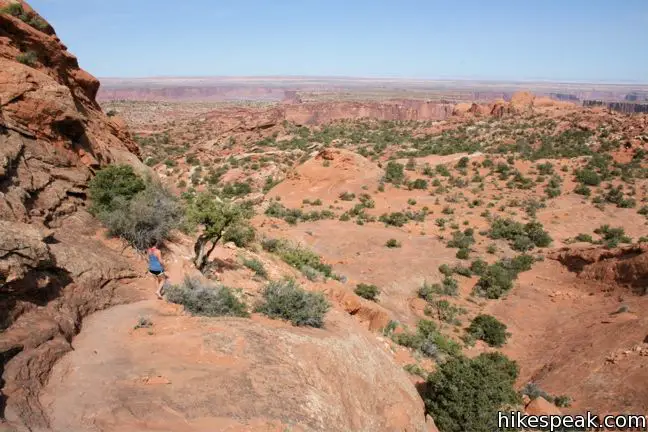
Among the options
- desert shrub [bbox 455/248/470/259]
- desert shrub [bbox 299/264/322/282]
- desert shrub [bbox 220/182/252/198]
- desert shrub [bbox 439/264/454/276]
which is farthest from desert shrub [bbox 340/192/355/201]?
desert shrub [bbox 299/264/322/282]

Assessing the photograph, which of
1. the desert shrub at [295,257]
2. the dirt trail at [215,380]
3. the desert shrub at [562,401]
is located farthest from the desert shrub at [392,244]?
the dirt trail at [215,380]

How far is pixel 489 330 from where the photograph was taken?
1312 cm

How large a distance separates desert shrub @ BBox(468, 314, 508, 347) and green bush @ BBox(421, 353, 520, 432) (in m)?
4.33

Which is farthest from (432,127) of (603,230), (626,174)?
(603,230)

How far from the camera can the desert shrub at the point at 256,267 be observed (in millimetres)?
11453

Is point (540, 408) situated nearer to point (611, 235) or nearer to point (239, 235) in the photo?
point (239, 235)

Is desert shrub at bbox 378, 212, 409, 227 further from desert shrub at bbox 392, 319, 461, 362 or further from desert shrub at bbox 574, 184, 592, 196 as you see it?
desert shrub at bbox 574, 184, 592, 196

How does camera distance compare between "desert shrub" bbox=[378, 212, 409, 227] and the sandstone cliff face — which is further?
"desert shrub" bbox=[378, 212, 409, 227]

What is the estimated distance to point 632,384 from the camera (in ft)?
29.7

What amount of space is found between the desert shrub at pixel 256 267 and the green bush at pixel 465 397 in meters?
5.00

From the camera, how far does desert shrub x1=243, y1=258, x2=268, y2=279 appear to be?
11453 mm

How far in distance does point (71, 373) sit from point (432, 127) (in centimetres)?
5773

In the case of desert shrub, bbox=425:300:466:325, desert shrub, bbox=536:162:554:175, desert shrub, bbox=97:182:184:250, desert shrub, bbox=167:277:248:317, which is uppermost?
desert shrub, bbox=97:182:184:250

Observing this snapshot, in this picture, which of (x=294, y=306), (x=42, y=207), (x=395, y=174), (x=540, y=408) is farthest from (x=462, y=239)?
(x=42, y=207)
